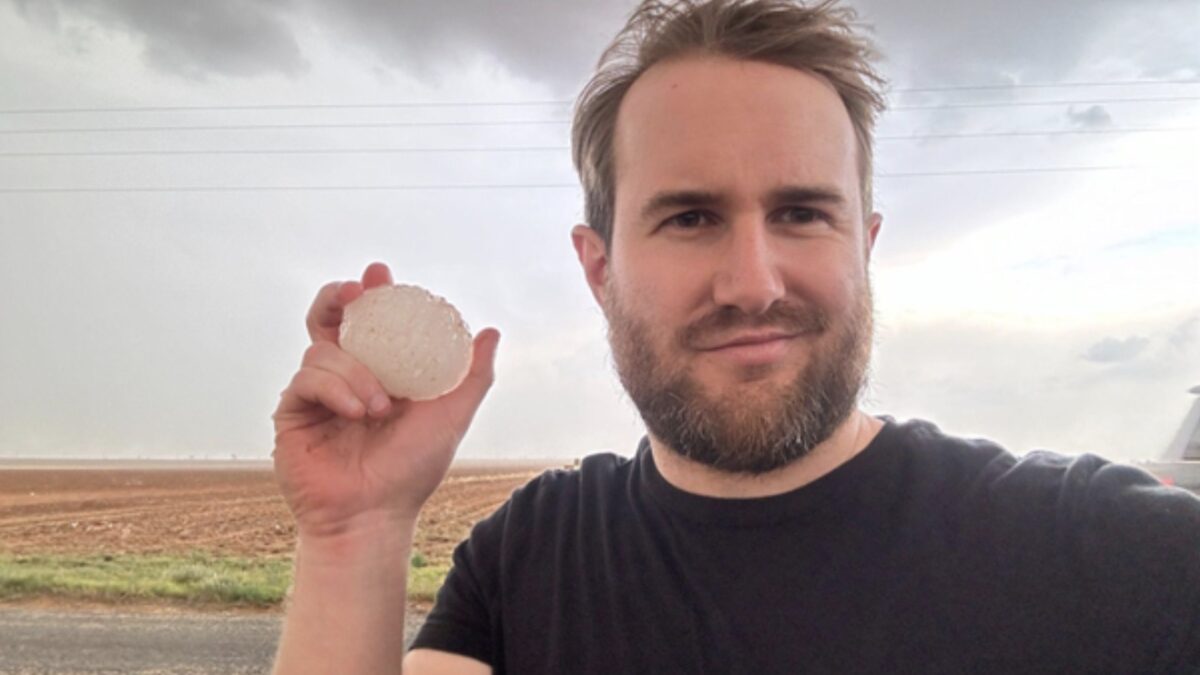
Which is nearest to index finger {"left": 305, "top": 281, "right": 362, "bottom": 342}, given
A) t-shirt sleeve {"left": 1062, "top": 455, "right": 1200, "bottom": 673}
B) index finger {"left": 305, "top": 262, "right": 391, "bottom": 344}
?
index finger {"left": 305, "top": 262, "right": 391, "bottom": 344}

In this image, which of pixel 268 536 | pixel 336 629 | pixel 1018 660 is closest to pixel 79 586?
pixel 268 536

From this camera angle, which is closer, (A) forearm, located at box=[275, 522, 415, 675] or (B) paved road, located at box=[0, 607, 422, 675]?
(A) forearm, located at box=[275, 522, 415, 675]

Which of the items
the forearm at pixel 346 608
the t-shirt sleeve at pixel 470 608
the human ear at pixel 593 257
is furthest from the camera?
the human ear at pixel 593 257

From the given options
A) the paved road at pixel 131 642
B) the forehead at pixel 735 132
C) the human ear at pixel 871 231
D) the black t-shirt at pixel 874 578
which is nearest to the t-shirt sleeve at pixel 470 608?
the black t-shirt at pixel 874 578

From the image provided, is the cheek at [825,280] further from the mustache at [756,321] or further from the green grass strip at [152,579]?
the green grass strip at [152,579]

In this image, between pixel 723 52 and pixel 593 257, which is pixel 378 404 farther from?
pixel 723 52

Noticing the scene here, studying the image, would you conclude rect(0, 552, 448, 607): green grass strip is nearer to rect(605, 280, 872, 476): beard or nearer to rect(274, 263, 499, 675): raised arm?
rect(274, 263, 499, 675): raised arm

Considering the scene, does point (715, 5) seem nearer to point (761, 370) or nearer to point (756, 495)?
point (761, 370)
